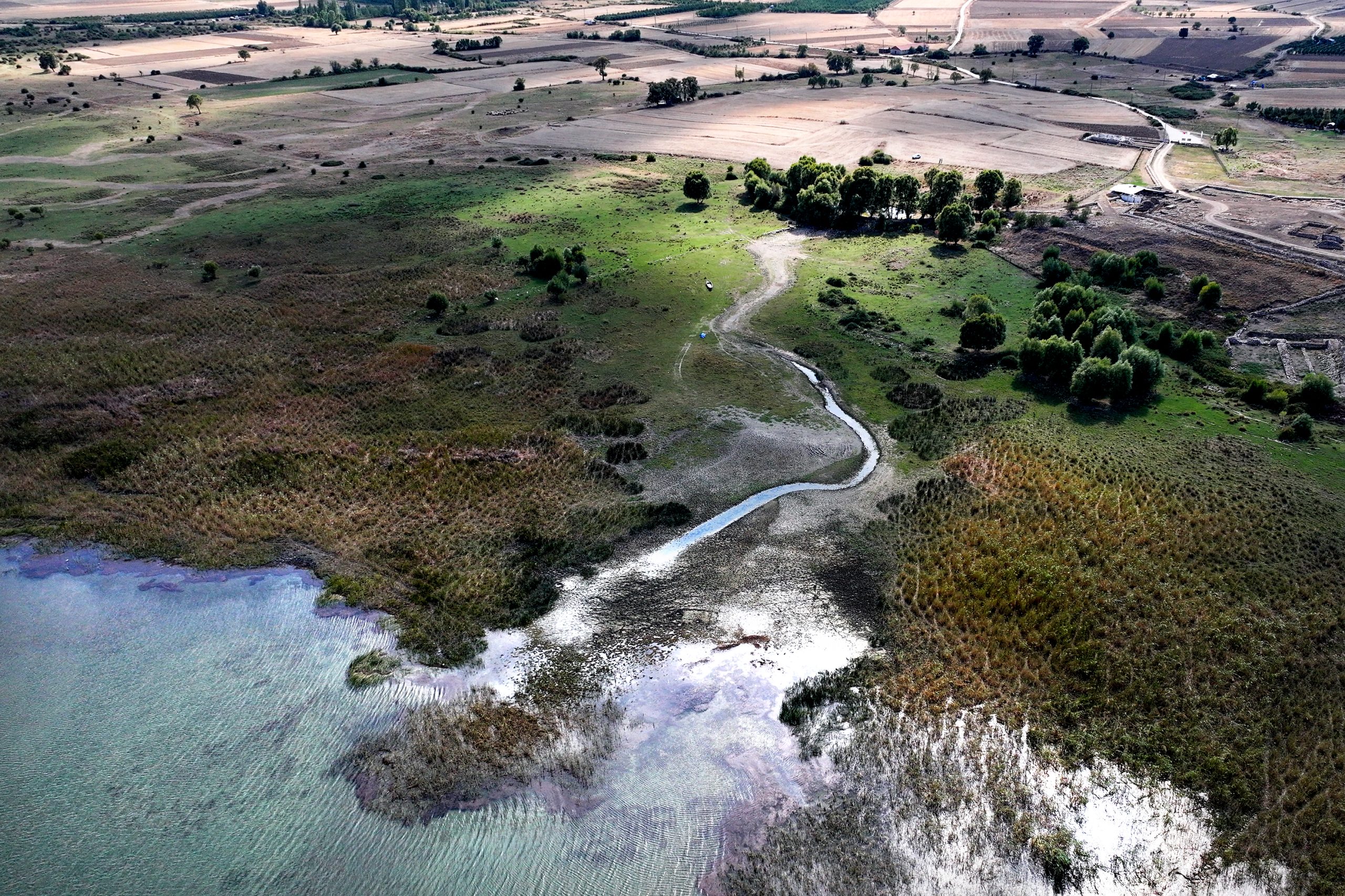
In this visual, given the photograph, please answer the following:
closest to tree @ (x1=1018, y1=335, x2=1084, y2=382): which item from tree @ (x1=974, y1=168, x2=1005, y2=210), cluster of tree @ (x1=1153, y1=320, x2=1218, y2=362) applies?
cluster of tree @ (x1=1153, y1=320, x2=1218, y2=362)

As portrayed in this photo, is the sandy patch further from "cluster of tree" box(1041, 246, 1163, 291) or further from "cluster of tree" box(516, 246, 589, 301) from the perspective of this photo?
"cluster of tree" box(1041, 246, 1163, 291)

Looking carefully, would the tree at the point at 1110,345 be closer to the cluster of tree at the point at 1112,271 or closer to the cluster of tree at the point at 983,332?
the cluster of tree at the point at 983,332

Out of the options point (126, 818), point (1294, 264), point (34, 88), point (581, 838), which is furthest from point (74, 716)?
point (34, 88)

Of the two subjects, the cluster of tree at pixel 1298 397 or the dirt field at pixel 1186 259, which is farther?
the dirt field at pixel 1186 259

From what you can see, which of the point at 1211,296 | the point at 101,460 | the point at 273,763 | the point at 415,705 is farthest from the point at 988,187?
the point at 273,763

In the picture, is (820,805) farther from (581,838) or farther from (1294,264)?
(1294,264)

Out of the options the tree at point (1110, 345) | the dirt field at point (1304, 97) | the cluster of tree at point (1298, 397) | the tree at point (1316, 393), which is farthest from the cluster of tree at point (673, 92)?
the tree at point (1316, 393)
